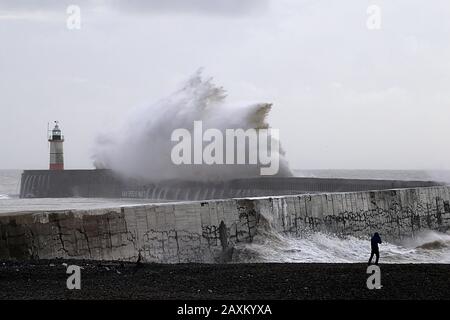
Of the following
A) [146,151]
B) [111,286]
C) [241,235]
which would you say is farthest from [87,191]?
[111,286]

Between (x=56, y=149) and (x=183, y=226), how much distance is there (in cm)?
2652

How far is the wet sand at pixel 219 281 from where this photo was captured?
6312 mm

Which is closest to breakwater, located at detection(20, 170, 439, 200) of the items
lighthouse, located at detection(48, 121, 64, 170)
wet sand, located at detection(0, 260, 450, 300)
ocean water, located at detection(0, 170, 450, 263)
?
lighthouse, located at detection(48, 121, 64, 170)

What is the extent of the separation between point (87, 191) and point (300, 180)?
1270 centimetres

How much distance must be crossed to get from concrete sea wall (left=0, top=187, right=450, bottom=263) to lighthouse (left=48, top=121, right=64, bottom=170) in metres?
23.7

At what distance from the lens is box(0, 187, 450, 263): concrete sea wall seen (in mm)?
8742

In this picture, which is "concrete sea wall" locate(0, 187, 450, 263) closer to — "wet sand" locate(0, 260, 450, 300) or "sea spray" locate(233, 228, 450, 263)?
"sea spray" locate(233, 228, 450, 263)

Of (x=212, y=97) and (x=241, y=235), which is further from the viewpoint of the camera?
(x=212, y=97)

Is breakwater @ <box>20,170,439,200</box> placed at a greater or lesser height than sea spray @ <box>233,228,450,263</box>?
greater

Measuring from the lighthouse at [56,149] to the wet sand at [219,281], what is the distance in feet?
91.5

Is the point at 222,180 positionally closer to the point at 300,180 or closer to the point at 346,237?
the point at 300,180

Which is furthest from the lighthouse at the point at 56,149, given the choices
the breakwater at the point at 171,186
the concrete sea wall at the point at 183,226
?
the concrete sea wall at the point at 183,226

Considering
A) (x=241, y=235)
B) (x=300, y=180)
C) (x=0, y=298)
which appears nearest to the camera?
(x=0, y=298)

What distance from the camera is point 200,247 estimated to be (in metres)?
10.4
